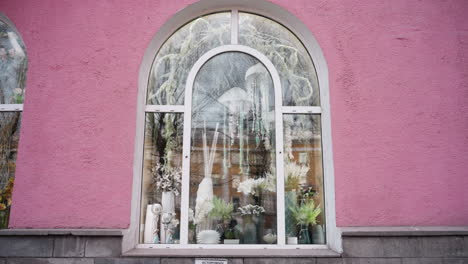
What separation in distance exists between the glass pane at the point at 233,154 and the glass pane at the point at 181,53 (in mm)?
196

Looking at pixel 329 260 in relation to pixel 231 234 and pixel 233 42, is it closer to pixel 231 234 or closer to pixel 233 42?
pixel 231 234

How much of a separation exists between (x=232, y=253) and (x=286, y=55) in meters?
2.38

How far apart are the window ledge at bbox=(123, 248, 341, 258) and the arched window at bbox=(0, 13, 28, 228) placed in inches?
65.1

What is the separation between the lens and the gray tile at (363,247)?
3.25 m

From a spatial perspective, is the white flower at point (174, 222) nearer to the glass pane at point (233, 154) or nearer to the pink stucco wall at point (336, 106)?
the glass pane at point (233, 154)

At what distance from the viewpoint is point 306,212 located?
3717 mm

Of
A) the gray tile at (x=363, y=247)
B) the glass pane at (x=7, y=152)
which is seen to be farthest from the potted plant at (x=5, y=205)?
the gray tile at (x=363, y=247)

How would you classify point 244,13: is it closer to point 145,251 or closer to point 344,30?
point 344,30

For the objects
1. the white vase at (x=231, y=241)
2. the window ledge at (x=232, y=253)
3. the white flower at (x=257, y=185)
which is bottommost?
the window ledge at (x=232, y=253)

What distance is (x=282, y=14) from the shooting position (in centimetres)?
394

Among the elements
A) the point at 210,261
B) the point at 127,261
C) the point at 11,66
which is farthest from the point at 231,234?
the point at 11,66

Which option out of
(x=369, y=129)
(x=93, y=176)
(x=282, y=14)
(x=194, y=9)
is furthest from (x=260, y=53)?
(x=93, y=176)

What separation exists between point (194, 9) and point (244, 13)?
2.12 ft

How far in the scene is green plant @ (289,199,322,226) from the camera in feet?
12.1
